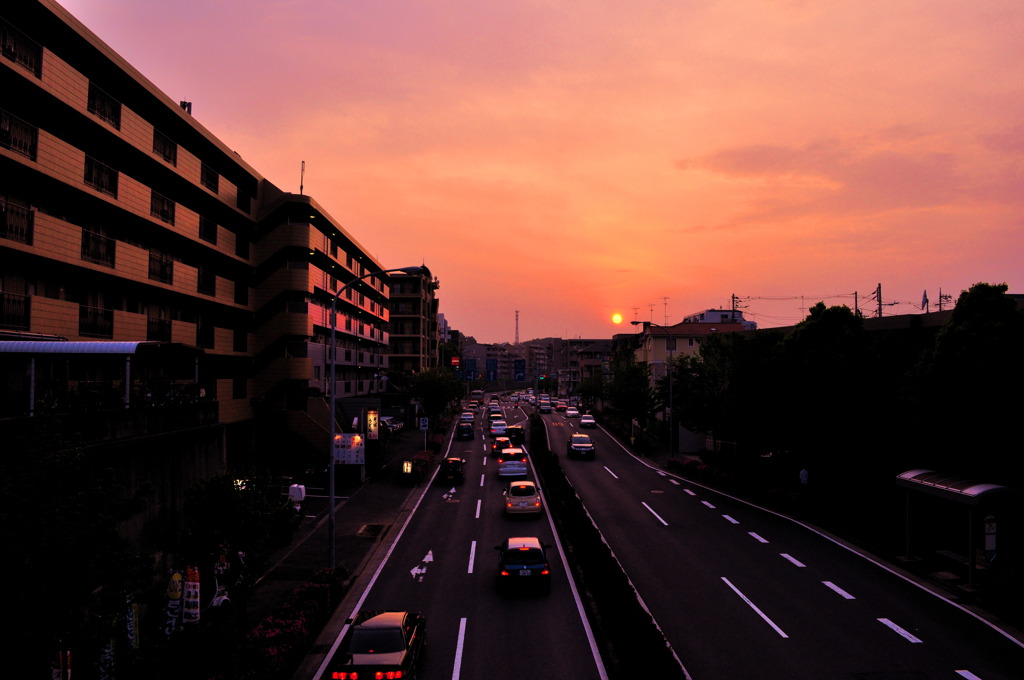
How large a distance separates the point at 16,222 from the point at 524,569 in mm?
20906

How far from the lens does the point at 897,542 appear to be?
83.1 feet

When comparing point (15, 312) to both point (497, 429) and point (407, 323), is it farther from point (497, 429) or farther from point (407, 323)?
point (407, 323)

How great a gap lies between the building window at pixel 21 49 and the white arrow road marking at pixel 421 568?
22.3 metres

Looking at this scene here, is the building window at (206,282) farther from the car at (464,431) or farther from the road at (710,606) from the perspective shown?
the car at (464,431)

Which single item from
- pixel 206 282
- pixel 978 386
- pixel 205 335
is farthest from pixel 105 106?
pixel 978 386

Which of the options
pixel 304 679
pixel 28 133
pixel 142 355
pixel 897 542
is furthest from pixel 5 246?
pixel 897 542

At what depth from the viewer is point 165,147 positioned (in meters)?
30.8

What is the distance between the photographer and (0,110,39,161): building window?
20.4 metres

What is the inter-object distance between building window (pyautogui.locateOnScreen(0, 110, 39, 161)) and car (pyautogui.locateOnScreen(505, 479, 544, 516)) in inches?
977

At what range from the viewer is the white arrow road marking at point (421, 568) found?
22828mm

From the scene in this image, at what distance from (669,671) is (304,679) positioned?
8.58 meters

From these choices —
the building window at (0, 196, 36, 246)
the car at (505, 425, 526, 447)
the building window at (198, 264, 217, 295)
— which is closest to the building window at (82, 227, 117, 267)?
the building window at (0, 196, 36, 246)

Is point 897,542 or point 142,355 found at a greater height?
point 142,355

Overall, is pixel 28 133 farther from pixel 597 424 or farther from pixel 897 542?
pixel 597 424
